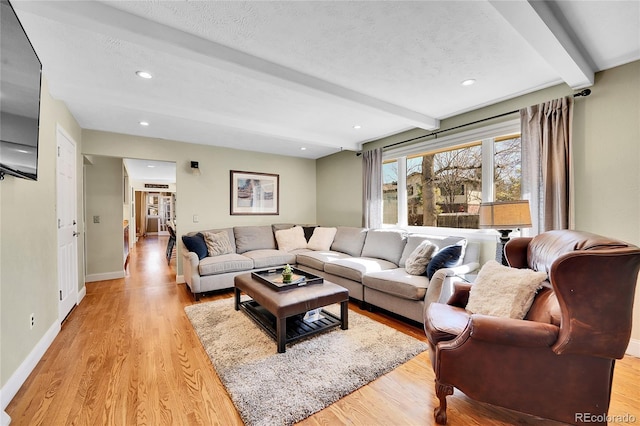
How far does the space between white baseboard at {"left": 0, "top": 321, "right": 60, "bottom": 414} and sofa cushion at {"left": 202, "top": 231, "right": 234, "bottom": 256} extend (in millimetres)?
1862

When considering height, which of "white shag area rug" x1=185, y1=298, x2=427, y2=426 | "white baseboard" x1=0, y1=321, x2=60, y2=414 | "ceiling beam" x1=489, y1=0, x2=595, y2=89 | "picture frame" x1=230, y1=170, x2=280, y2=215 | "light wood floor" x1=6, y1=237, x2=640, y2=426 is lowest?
"light wood floor" x1=6, y1=237, x2=640, y2=426

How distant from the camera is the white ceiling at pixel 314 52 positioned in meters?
1.60

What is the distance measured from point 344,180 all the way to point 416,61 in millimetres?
3130

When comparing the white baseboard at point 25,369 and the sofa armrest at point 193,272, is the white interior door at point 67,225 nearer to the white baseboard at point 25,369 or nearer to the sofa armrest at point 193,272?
the white baseboard at point 25,369

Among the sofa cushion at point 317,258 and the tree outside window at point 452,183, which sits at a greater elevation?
the tree outside window at point 452,183

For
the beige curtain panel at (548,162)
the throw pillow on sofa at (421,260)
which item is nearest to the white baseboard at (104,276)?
the throw pillow on sofa at (421,260)

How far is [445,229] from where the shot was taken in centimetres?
369

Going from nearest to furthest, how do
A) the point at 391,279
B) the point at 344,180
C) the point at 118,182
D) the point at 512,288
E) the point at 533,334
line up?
A: 1. the point at 533,334
2. the point at 512,288
3. the point at 391,279
4. the point at 118,182
5. the point at 344,180

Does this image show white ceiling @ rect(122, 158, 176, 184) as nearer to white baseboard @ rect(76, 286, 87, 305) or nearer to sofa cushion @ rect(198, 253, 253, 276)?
sofa cushion @ rect(198, 253, 253, 276)

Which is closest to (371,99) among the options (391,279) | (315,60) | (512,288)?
(315,60)

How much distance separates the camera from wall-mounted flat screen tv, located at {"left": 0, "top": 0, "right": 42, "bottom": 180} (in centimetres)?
141

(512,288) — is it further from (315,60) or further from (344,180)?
(344,180)

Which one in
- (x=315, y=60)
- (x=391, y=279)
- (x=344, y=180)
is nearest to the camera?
(x=315, y=60)

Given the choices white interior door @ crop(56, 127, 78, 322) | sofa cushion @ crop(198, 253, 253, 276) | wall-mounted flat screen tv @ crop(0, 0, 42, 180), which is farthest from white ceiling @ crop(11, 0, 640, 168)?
sofa cushion @ crop(198, 253, 253, 276)
